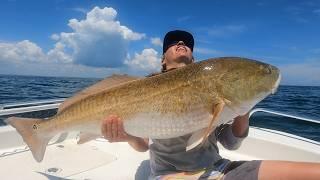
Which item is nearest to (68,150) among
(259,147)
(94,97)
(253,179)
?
(94,97)

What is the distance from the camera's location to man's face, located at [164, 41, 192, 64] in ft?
13.4

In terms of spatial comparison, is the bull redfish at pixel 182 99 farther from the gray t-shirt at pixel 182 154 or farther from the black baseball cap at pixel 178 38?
the black baseball cap at pixel 178 38

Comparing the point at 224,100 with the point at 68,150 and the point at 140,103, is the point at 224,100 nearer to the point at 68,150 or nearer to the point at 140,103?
the point at 140,103

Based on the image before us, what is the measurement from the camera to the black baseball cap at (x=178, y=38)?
13.6ft

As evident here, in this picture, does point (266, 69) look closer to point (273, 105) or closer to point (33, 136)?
point (33, 136)

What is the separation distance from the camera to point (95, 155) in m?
5.78

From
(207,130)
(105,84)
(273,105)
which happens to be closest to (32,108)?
(105,84)

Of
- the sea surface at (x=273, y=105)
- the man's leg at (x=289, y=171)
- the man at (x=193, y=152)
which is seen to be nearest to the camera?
the man's leg at (x=289, y=171)

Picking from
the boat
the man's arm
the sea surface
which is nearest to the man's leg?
the man's arm

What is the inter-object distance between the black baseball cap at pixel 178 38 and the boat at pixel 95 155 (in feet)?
6.50

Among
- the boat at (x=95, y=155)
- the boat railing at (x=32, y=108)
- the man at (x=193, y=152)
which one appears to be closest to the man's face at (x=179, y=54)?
the man at (x=193, y=152)

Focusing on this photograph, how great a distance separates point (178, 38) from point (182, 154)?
1293mm

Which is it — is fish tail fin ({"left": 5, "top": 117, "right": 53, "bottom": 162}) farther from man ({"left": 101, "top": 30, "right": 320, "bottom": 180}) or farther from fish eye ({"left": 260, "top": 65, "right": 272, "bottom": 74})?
fish eye ({"left": 260, "top": 65, "right": 272, "bottom": 74})

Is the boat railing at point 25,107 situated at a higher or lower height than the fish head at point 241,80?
lower
